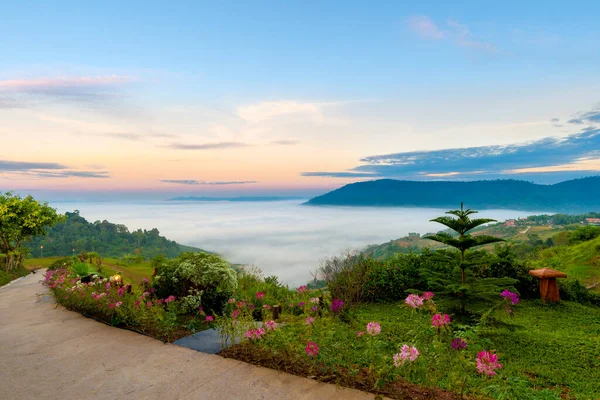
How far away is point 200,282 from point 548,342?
5917 millimetres

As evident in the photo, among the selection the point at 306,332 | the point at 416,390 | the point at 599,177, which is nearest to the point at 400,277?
the point at 306,332

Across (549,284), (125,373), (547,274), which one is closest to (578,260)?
(549,284)

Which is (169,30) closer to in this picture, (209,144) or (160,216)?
Result: (209,144)

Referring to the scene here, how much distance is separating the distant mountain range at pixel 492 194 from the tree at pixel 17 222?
3394cm

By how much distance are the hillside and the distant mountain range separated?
140 ft

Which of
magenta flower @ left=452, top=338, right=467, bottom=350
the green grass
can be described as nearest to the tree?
the green grass

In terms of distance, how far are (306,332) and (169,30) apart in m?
12.3

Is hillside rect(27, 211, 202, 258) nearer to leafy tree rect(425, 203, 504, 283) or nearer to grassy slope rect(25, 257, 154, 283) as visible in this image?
grassy slope rect(25, 257, 154, 283)

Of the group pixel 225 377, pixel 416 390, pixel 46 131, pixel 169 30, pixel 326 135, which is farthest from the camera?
pixel 326 135

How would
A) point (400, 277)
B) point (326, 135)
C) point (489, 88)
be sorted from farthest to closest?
point (326, 135), point (489, 88), point (400, 277)

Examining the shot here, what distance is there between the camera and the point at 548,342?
4.95 meters

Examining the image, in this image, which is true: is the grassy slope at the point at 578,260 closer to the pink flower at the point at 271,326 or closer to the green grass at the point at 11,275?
the pink flower at the point at 271,326

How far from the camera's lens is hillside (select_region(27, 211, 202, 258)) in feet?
165

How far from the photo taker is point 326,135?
23.0m
